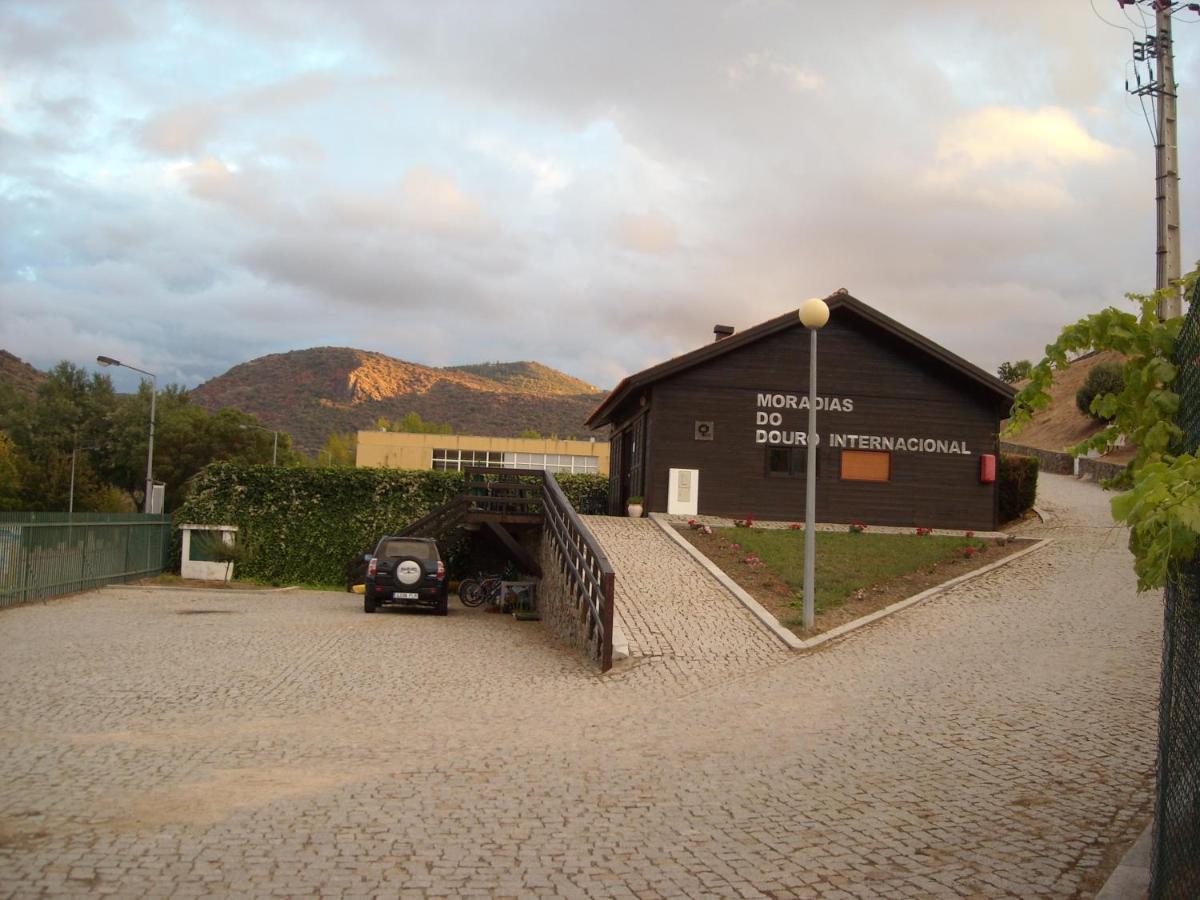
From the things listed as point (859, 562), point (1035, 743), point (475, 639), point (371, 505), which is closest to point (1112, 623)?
point (859, 562)

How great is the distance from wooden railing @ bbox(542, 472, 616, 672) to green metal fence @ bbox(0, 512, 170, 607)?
403 inches

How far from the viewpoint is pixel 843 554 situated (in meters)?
22.0

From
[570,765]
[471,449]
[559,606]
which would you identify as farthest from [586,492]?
[471,449]

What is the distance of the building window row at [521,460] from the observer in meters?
77.8

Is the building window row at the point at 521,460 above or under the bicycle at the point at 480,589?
above

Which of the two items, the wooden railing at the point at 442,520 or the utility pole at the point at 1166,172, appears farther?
the wooden railing at the point at 442,520

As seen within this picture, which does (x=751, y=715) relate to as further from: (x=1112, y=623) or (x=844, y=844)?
(x=1112, y=623)


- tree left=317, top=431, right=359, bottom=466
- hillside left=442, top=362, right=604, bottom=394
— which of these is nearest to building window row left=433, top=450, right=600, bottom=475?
tree left=317, top=431, right=359, bottom=466

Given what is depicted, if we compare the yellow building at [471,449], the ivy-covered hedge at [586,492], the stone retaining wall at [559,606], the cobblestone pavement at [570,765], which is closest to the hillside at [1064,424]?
the yellow building at [471,449]

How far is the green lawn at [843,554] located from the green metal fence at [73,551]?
14491 millimetres

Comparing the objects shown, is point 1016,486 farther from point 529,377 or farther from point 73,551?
point 529,377

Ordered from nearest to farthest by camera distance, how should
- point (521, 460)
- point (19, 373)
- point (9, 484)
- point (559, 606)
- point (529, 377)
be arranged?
point (559, 606) → point (9, 484) → point (521, 460) → point (19, 373) → point (529, 377)

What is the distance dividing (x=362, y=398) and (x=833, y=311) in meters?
112

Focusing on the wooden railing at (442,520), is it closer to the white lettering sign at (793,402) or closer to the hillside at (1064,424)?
the white lettering sign at (793,402)
